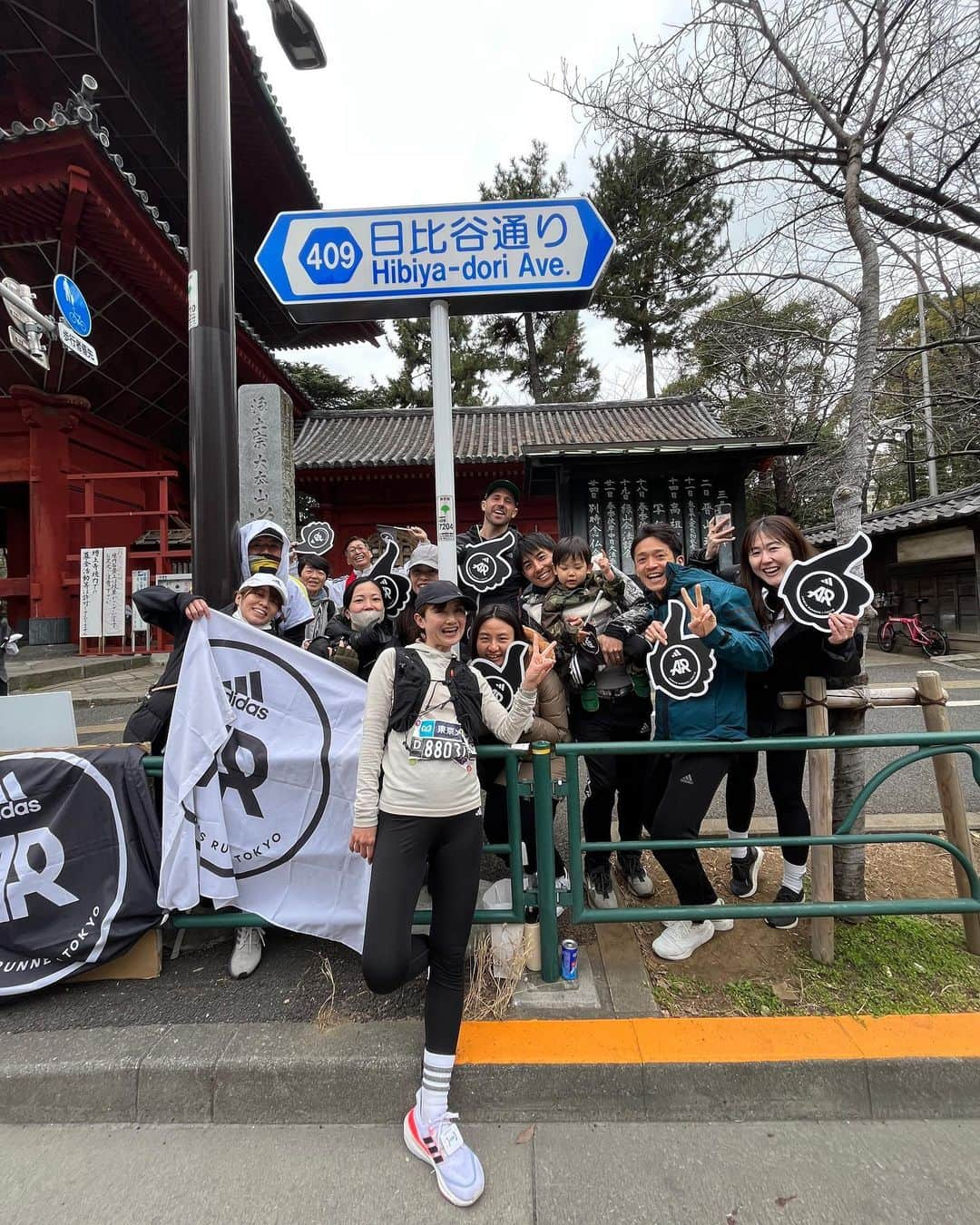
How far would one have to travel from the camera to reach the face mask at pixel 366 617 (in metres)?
3.42

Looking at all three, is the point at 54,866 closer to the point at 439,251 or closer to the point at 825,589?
the point at 439,251

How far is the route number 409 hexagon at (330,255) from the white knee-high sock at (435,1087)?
10.7 ft

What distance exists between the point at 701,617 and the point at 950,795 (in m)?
1.45

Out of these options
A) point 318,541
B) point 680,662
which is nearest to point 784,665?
point 680,662

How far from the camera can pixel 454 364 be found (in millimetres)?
21719

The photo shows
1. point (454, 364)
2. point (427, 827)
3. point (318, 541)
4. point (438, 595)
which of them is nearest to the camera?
point (427, 827)

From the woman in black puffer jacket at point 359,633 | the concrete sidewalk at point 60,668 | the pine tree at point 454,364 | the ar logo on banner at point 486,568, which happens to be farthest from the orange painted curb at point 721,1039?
the pine tree at point 454,364

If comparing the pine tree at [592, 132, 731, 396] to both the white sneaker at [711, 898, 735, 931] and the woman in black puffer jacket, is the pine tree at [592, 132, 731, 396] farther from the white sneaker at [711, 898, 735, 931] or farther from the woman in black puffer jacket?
the white sneaker at [711, 898, 735, 931]

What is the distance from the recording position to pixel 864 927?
2.79 metres

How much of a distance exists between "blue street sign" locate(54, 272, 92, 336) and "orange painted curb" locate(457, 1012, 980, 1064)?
6540 mm

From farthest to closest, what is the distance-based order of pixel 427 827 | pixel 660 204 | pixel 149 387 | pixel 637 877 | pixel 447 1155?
pixel 149 387
pixel 660 204
pixel 637 877
pixel 427 827
pixel 447 1155

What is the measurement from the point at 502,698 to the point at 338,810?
2.93 feet

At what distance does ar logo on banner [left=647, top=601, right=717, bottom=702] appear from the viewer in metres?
2.54

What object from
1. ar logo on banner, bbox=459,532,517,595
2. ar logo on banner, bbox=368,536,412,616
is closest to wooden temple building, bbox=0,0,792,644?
ar logo on banner, bbox=459,532,517,595
